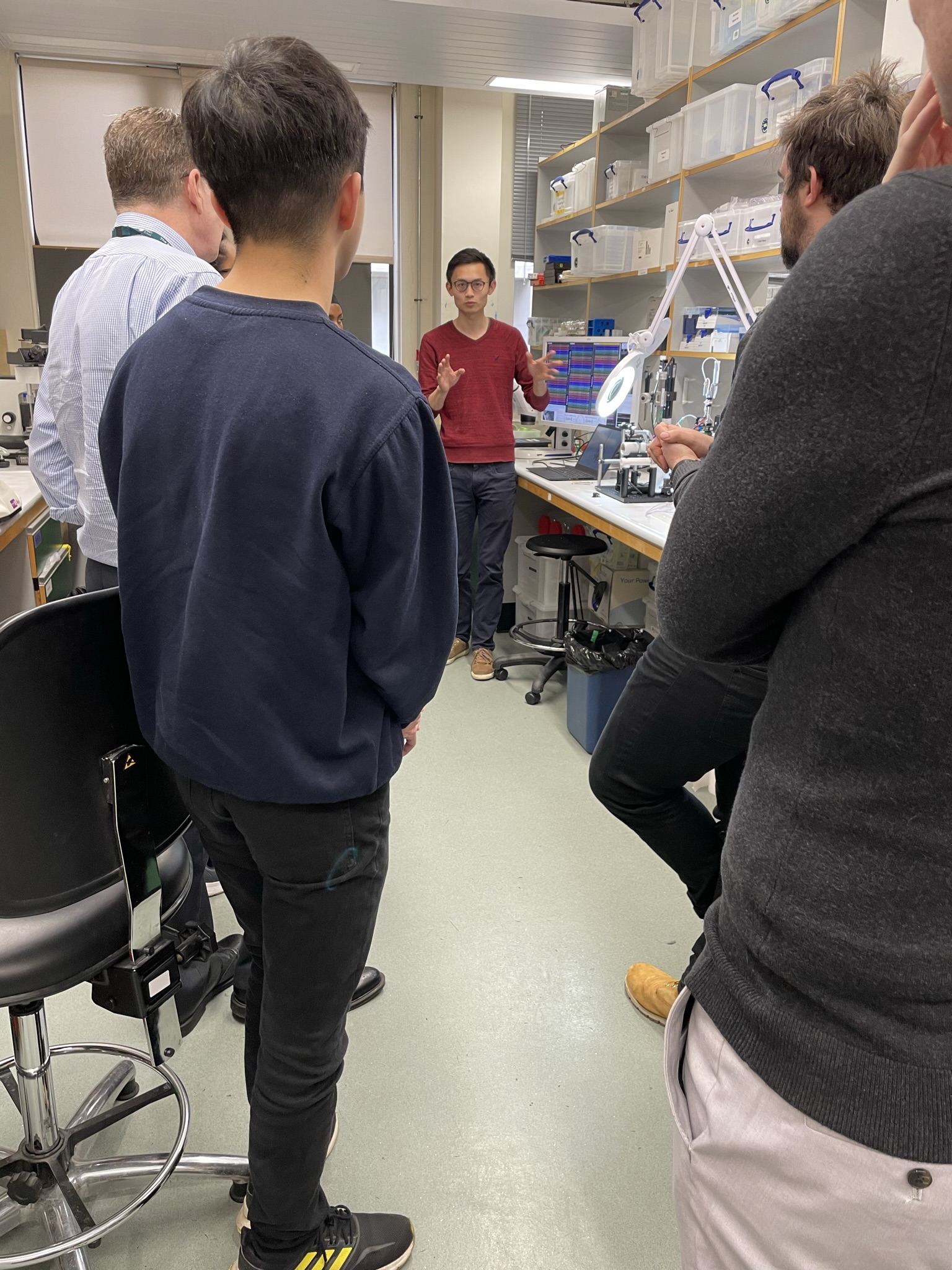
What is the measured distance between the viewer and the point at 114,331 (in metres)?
1.64

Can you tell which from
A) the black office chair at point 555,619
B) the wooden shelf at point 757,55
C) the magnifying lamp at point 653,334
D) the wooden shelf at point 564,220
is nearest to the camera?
the magnifying lamp at point 653,334

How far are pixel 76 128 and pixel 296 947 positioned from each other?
5910mm

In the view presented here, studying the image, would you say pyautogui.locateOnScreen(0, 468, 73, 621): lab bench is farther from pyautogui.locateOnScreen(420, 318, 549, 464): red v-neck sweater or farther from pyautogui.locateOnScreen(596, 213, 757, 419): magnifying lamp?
pyautogui.locateOnScreen(596, 213, 757, 419): magnifying lamp

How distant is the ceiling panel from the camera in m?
3.97

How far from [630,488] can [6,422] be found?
2981 mm

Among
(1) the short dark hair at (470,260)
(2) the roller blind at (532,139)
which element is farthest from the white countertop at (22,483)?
(2) the roller blind at (532,139)

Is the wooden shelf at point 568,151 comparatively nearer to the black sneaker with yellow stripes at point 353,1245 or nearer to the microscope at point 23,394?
the microscope at point 23,394

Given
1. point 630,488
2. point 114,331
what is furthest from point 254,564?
point 630,488

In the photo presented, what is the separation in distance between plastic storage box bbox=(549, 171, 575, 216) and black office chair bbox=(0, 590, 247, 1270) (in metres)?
4.22

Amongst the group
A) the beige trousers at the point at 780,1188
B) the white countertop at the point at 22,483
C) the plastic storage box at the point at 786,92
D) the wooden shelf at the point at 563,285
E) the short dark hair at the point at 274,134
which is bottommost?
the beige trousers at the point at 780,1188

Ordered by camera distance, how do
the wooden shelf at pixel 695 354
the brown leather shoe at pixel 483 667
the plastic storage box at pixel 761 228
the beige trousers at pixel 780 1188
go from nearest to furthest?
the beige trousers at pixel 780 1188 → the plastic storage box at pixel 761 228 → the wooden shelf at pixel 695 354 → the brown leather shoe at pixel 483 667

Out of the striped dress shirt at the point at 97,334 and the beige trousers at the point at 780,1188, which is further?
the striped dress shirt at the point at 97,334

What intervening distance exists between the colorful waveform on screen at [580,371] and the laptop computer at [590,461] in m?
0.21

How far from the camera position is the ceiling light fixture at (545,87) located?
4.87 metres
